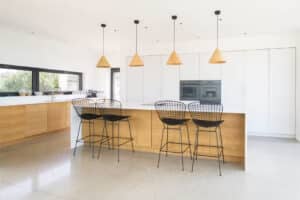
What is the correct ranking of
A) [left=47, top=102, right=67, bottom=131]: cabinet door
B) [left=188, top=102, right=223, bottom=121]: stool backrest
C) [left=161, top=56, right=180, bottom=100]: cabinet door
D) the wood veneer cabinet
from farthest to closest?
[left=161, top=56, right=180, bottom=100]: cabinet door → [left=47, top=102, right=67, bottom=131]: cabinet door → the wood veneer cabinet → [left=188, top=102, right=223, bottom=121]: stool backrest

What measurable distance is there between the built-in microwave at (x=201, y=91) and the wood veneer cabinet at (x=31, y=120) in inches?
136

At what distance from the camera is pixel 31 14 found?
4.05 metres

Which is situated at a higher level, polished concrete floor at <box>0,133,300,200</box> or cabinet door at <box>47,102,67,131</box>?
cabinet door at <box>47,102,67,131</box>

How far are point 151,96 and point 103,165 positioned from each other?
3334 millimetres

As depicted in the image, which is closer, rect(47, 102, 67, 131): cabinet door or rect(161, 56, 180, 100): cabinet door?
rect(47, 102, 67, 131): cabinet door

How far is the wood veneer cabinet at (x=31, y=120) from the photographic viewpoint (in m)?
4.47

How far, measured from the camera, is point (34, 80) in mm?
5680

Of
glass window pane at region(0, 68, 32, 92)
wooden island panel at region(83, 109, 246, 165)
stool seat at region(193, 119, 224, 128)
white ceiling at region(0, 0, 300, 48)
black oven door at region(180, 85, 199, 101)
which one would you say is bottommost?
wooden island panel at region(83, 109, 246, 165)

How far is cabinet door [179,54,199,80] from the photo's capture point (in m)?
6.02

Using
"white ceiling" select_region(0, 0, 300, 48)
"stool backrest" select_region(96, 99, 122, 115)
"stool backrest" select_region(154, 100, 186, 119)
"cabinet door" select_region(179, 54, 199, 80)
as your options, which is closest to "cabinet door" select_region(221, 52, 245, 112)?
"white ceiling" select_region(0, 0, 300, 48)

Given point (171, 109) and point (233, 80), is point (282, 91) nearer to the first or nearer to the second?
point (233, 80)

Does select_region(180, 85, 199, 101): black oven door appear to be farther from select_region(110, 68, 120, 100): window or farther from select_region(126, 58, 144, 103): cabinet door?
select_region(110, 68, 120, 100): window

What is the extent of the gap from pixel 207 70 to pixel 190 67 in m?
0.48

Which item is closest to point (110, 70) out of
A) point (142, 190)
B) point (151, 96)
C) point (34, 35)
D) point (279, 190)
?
point (151, 96)
